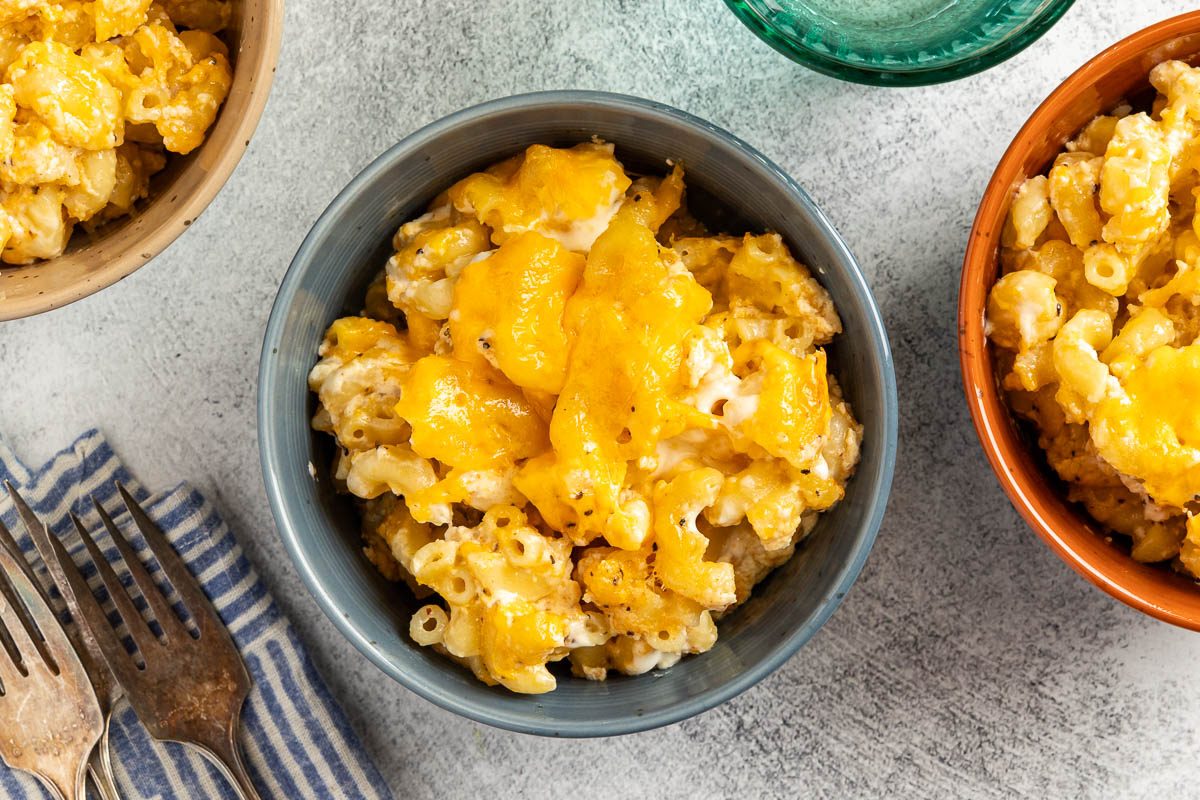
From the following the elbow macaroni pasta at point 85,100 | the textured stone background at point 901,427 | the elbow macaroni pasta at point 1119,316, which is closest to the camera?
the elbow macaroni pasta at point 1119,316

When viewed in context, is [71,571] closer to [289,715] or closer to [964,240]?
[289,715]

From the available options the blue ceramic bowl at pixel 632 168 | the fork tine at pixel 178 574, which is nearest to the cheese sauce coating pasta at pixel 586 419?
the blue ceramic bowl at pixel 632 168

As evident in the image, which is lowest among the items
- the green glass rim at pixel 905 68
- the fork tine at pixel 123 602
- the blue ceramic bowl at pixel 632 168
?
the fork tine at pixel 123 602

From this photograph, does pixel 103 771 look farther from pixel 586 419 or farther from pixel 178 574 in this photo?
pixel 586 419

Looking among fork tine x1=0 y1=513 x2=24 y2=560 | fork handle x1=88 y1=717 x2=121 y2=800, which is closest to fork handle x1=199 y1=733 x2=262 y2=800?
fork handle x1=88 y1=717 x2=121 y2=800

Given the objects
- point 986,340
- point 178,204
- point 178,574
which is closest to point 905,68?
point 986,340

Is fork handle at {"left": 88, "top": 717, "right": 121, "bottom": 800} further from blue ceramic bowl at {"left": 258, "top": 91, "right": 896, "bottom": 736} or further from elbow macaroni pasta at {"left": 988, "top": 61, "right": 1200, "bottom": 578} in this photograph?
elbow macaroni pasta at {"left": 988, "top": 61, "right": 1200, "bottom": 578}

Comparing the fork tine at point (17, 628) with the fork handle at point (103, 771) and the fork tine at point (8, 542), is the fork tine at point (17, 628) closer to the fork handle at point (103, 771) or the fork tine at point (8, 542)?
the fork tine at point (8, 542)
